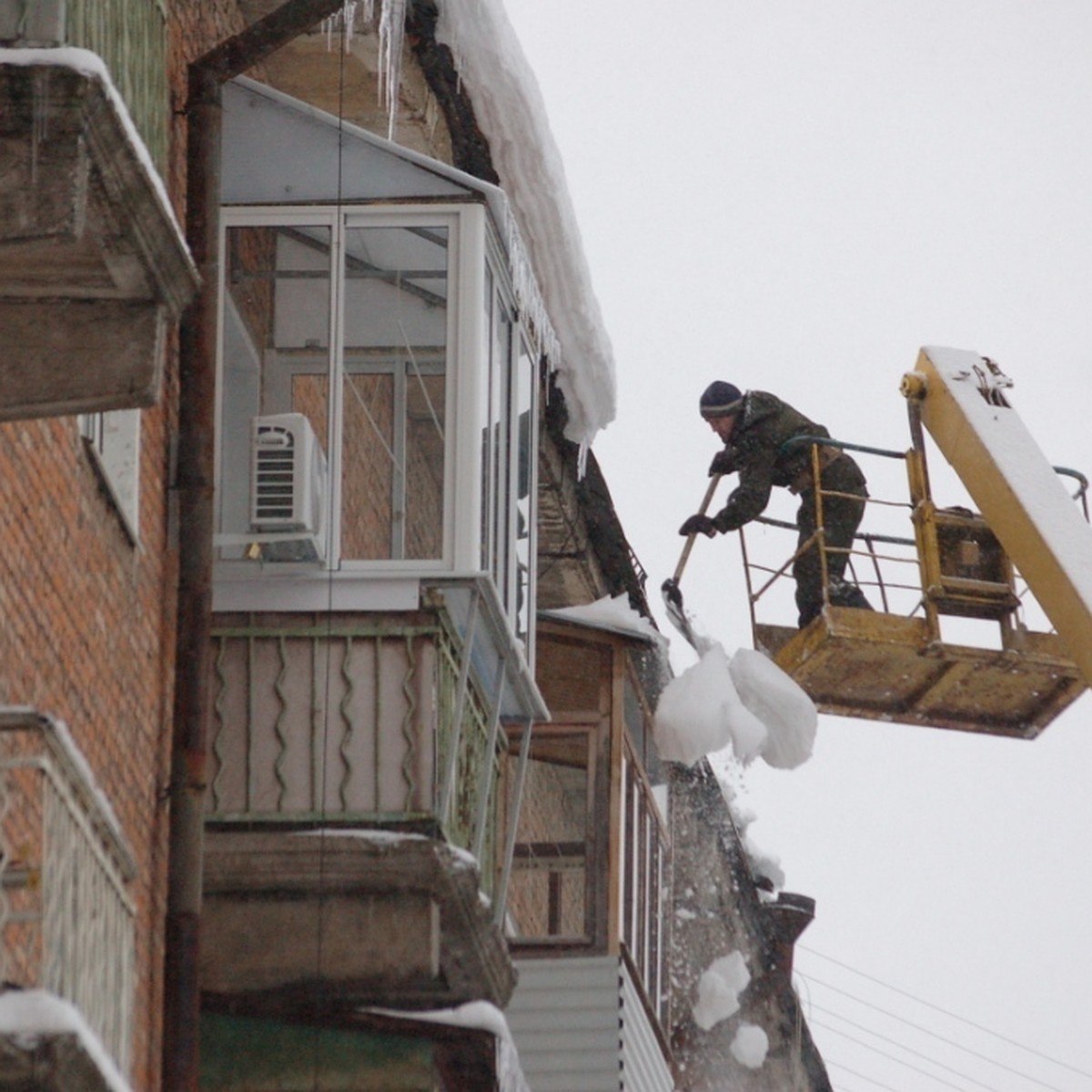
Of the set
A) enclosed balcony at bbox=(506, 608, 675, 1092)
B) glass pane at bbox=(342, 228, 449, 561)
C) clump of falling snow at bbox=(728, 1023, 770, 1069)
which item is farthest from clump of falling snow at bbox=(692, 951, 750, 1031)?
glass pane at bbox=(342, 228, 449, 561)

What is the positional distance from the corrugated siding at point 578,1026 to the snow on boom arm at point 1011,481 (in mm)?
2935

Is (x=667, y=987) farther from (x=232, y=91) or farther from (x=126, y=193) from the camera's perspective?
(x=126, y=193)

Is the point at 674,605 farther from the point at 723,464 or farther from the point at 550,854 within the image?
the point at 550,854

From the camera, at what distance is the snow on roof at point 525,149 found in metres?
13.2

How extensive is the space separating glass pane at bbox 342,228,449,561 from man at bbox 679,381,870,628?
91.4 inches

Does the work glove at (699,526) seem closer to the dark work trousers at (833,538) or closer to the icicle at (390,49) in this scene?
the dark work trousers at (833,538)

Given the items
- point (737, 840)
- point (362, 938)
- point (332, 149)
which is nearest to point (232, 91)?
point (332, 149)

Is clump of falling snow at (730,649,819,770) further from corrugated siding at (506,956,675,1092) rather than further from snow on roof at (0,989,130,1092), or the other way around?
snow on roof at (0,989,130,1092)

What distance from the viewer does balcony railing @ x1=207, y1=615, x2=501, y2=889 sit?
11188 mm

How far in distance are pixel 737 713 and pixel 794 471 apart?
1.52 meters

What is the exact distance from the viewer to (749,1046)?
21953 mm

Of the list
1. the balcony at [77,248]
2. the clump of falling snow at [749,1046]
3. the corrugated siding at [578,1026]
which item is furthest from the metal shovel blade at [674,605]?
the balcony at [77,248]

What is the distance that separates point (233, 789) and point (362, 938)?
736 millimetres

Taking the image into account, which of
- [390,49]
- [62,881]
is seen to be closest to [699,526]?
[390,49]
